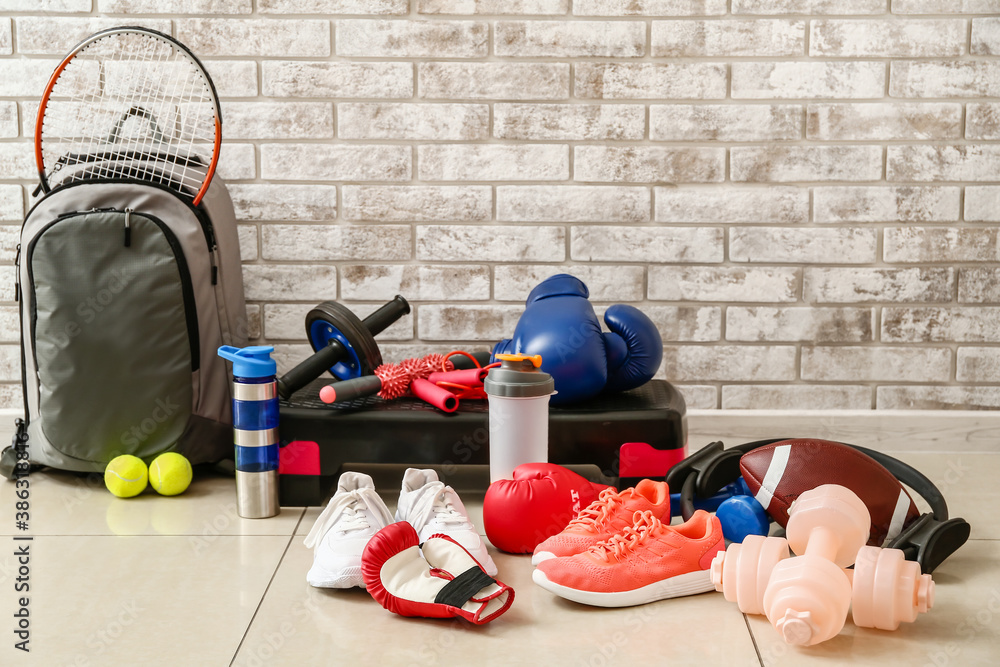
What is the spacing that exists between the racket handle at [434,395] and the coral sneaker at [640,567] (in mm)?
503

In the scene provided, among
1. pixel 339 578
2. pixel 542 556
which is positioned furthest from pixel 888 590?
pixel 339 578

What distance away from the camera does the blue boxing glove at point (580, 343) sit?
1.60 m

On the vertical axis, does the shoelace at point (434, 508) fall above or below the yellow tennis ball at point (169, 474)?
above

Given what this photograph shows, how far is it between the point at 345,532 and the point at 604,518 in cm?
42

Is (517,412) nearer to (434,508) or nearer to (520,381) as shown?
(520,381)

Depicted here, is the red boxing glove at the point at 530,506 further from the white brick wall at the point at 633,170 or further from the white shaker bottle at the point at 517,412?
the white brick wall at the point at 633,170

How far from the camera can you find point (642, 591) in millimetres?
1222

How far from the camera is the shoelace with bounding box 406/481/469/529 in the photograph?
1.37 meters

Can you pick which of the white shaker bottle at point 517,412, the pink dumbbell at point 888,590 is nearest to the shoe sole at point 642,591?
the pink dumbbell at point 888,590

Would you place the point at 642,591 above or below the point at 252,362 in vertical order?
below

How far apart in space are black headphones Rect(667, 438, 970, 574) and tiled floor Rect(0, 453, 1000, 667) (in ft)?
0.25

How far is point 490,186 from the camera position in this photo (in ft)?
6.79

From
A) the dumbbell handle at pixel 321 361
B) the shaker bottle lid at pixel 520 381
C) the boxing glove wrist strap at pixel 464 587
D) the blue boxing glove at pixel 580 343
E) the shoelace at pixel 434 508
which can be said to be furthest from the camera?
the dumbbell handle at pixel 321 361

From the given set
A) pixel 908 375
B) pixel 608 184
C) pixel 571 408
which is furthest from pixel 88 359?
pixel 908 375
